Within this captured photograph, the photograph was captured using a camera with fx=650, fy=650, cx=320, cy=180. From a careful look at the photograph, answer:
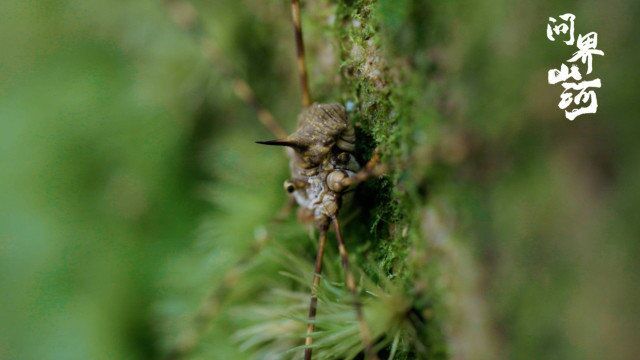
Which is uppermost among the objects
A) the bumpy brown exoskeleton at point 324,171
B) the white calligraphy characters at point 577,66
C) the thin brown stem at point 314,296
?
the white calligraphy characters at point 577,66

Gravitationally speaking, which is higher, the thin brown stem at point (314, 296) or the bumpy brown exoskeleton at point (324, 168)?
the bumpy brown exoskeleton at point (324, 168)

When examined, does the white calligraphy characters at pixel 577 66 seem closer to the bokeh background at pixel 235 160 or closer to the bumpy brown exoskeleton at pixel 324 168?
the bokeh background at pixel 235 160

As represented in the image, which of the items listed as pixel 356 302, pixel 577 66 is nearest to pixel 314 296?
pixel 356 302

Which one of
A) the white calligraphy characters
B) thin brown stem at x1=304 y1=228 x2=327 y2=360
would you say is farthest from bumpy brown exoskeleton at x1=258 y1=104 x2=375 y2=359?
the white calligraphy characters

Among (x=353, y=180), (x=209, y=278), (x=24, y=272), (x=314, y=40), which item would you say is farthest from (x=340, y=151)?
(x=24, y=272)

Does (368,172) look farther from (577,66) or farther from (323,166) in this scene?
(577,66)

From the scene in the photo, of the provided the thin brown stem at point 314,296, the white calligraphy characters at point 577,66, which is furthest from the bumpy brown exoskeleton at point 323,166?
the white calligraphy characters at point 577,66
